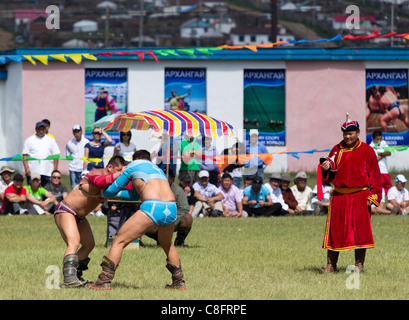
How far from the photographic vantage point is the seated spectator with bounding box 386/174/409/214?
21.4m

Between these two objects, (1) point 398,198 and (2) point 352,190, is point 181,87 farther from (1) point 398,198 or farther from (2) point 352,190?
(2) point 352,190

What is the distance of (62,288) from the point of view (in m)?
10.8

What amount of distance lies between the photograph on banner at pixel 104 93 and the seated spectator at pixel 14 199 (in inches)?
413

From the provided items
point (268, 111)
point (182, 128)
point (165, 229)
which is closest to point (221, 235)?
point (182, 128)

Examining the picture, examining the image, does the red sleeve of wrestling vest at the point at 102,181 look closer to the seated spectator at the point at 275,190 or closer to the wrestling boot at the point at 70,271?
the wrestling boot at the point at 70,271

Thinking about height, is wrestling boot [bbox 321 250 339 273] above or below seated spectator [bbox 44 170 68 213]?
below

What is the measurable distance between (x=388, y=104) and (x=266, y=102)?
411cm

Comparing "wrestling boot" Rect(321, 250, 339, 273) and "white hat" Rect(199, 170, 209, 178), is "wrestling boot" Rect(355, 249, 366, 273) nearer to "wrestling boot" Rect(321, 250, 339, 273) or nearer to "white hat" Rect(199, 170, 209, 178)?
"wrestling boot" Rect(321, 250, 339, 273)

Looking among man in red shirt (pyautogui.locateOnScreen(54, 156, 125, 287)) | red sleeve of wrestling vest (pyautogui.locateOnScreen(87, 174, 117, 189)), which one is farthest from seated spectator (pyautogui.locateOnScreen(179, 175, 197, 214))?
red sleeve of wrestling vest (pyautogui.locateOnScreen(87, 174, 117, 189))

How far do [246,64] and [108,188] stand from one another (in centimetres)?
2134

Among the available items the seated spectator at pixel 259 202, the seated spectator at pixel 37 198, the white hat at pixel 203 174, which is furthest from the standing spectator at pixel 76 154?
the seated spectator at pixel 259 202

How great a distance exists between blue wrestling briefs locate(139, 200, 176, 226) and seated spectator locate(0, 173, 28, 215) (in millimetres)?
10149

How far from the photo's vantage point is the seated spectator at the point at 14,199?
66.4 feet

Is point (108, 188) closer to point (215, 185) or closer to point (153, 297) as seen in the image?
point (153, 297)
